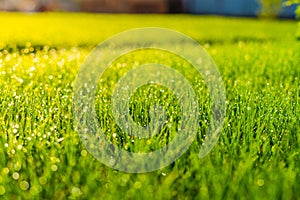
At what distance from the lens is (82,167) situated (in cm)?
217

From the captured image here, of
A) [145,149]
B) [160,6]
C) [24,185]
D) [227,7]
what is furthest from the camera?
[160,6]

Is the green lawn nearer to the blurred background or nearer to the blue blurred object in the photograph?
the blurred background

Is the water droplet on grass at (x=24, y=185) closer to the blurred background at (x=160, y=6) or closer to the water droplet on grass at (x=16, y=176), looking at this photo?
the water droplet on grass at (x=16, y=176)

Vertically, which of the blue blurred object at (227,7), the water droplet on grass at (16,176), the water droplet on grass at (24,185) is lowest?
the water droplet on grass at (24,185)

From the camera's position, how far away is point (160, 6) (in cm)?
2698

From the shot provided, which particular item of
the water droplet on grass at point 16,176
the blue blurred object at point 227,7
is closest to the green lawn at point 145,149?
the water droplet on grass at point 16,176

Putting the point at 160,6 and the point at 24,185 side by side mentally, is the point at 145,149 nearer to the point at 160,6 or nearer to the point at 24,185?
the point at 24,185

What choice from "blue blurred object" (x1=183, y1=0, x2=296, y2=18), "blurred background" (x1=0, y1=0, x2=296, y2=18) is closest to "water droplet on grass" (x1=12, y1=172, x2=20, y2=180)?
"blurred background" (x1=0, y1=0, x2=296, y2=18)

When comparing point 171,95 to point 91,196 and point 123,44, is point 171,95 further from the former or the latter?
point 123,44

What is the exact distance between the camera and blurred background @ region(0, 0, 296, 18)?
2639 cm

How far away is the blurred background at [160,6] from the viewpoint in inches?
1039

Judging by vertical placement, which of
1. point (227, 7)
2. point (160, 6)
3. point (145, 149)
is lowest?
point (145, 149)

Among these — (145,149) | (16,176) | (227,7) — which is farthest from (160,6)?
(16,176)

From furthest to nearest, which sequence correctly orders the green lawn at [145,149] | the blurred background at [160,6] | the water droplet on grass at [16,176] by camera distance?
the blurred background at [160,6] → the water droplet on grass at [16,176] → the green lawn at [145,149]
